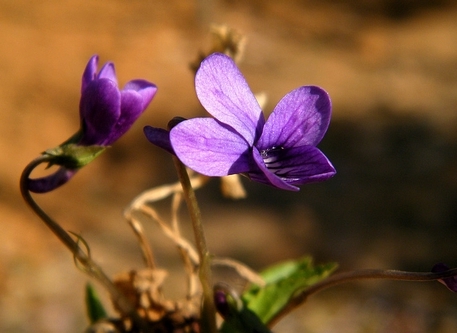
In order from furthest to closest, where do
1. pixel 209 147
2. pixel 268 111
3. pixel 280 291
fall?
pixel 268 111 < pixel 280 291 < pixel 209 147

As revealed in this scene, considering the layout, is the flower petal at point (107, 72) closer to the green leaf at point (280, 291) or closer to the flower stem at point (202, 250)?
the flower stem at point (202, 250)

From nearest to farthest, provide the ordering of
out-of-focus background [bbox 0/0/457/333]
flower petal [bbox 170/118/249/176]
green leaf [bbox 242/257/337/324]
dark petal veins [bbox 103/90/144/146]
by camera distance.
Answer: flower petal [bbox 170/118/249/176]
dark petal veins [bbox 103/90/144/146]
green leaf [bbox 242/257/337/324]
out-of-focus background [bbox 0/0/457/333]

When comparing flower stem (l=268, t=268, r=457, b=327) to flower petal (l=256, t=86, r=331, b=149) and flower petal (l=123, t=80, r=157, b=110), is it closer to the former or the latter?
flower petal (l=256, t=86, r=331, b=149)

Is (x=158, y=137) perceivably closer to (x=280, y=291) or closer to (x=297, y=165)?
(x=297, y=165)

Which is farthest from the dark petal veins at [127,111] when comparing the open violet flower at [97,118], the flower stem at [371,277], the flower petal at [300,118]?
the flower stem at [371,277]

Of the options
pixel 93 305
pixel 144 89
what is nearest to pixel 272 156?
pixel 144 89

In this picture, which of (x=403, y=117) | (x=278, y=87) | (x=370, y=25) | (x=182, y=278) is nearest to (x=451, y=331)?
(x=182, y=278)

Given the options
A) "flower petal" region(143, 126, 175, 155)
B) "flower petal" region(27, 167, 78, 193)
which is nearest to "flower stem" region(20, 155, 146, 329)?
"flower petal" region(27, 167, 78, 193)
